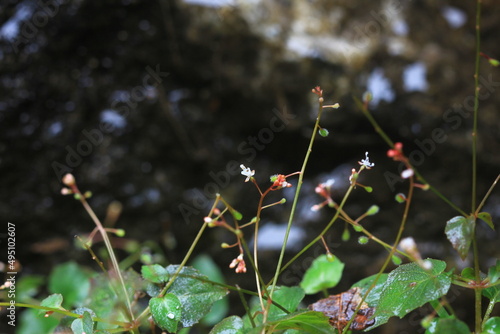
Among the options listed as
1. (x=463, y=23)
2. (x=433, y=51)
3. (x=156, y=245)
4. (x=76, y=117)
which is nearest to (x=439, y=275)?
(x=156, y=245)

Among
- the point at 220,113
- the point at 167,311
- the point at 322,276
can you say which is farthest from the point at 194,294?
the point at 220,113

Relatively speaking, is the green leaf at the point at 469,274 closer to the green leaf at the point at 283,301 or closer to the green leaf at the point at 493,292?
the green leaf at the point at 493,292

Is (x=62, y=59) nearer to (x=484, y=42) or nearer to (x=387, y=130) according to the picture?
(x=387, y=130)

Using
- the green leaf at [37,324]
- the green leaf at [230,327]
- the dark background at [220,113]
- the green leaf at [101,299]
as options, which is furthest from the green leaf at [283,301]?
the dark background at [220,113]

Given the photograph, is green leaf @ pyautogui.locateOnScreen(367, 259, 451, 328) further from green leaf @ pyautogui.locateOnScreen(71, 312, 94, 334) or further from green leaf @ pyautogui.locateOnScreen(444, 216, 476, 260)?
green leaf @ pyautogui.locateOnScreen(71, 312, 94, 334)

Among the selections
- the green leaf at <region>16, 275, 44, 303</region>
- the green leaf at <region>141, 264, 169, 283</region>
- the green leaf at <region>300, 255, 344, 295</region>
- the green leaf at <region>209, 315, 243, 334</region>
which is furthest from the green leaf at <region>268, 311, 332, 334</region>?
the green leaf at <region>16, 275, 44, 303</region>
